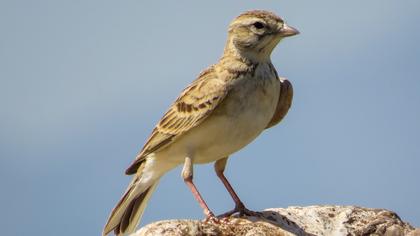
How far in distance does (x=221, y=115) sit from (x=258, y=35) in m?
1.42

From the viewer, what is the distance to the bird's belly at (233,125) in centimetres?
1241

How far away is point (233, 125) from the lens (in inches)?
488

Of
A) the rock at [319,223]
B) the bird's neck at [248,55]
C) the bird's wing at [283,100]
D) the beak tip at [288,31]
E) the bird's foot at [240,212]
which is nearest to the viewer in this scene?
the rock at [319,223]

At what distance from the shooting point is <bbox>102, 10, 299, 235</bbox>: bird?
1249cm

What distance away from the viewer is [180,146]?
13023 millimetres

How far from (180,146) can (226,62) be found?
52.8 inches

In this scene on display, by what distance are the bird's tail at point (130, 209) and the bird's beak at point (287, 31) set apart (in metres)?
2.86

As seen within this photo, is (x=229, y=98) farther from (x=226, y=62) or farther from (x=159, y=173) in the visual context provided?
(x=159, y=173)

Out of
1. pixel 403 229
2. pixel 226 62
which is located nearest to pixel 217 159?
pixel 226 62

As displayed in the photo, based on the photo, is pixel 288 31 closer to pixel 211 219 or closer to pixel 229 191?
pixel 229 191

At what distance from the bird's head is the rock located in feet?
7.36

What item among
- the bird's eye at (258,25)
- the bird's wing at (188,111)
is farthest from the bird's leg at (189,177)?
the bird's eye at (258,25)

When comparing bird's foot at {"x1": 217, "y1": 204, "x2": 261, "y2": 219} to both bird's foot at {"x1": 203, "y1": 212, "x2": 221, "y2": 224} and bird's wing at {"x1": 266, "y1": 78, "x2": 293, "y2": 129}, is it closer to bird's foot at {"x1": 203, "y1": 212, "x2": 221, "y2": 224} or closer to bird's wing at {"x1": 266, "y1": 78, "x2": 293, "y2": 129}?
bird's foot at {"x1": 203, "y1": 212, "x2": 221, "y2": 224}

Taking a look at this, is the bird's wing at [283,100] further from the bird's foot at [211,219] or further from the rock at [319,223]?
the bird's foot at [211,219]
